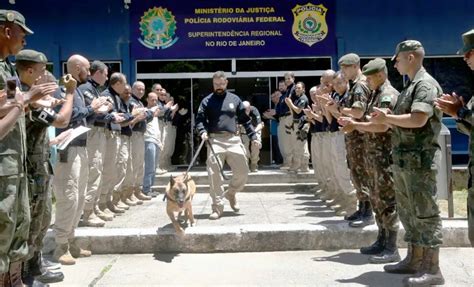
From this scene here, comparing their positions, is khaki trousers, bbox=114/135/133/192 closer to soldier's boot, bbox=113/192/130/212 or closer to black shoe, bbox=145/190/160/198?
soldier's boot, bbox=113/192/130/212

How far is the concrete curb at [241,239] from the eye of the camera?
19.4 ft

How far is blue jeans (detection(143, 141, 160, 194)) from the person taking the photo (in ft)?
31.1

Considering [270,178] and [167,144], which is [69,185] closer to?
[270,178]

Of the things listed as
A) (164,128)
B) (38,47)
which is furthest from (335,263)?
(38,47)

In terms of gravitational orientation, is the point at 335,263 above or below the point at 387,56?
below

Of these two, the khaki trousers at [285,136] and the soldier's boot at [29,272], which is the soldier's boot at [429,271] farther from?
the khaki trousers at [285,136]

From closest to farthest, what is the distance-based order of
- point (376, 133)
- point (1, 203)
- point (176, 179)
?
point (1, 203)
point (376, 133)
point (176, 179)

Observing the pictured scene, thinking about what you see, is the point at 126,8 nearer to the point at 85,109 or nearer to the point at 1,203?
the point at 85,109

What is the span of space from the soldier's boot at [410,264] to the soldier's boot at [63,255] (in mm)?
3281

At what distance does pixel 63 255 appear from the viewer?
544cm

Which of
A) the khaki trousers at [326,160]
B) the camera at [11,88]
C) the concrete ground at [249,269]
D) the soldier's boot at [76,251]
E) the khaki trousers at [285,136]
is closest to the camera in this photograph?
the camera at [11,88]

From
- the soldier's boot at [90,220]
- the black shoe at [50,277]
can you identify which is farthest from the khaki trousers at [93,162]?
the black shoe at [50,277]

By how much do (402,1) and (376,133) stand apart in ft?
30.0

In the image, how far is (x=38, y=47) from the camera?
13273mm
